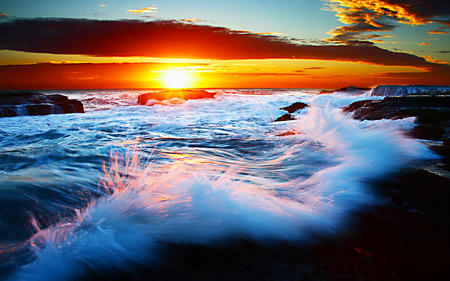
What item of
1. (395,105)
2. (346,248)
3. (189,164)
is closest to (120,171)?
(189,164)

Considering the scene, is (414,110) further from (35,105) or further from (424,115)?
(35,105)

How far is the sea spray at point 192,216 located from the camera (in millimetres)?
2754

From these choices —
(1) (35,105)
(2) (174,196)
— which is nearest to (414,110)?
(2) (174,196)

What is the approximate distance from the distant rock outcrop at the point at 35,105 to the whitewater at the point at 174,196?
1512 cm

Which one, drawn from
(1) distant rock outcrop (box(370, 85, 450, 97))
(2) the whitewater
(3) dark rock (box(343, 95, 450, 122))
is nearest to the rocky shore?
(2) the whitewater

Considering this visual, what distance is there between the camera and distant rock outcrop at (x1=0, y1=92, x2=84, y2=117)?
66.9 ft

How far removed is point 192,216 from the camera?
138 inches

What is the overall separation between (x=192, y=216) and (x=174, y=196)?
2.14 feet

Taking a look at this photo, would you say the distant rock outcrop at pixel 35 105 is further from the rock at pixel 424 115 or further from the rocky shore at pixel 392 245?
the rocky shore at pixel 392 245

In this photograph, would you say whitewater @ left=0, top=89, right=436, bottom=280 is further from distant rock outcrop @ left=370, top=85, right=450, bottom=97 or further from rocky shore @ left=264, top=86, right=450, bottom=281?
distant rock outcrop @ left=370, top=85, right=450, bottom=97

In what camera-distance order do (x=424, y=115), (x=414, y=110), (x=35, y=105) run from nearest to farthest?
(x=424, y=115), (x=414, y=110), (x=35, y=105)

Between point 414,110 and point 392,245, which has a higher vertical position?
point 414,110

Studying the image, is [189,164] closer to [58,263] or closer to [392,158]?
[58,263]

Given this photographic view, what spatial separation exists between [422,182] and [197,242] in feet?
13.3
